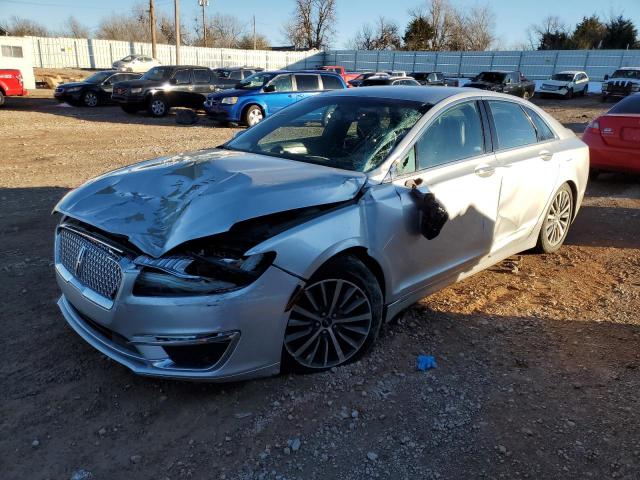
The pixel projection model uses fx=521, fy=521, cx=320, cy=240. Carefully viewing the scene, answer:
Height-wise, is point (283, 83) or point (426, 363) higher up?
point (283, 83)

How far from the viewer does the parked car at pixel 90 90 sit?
2069cm

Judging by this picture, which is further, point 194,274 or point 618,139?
point 618,139

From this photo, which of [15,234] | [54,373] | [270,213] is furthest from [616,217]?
[15,234]

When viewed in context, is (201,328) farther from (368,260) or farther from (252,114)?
(252,114)

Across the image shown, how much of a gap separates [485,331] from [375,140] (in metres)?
1.57

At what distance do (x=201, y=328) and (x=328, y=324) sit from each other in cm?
79

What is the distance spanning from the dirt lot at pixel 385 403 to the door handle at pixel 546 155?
1.13 meters

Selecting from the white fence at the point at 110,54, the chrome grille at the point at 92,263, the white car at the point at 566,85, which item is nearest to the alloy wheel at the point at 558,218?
the chrome grille at the point at 92,263

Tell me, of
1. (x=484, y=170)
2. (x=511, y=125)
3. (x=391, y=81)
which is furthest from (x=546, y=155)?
(x=391, y=81)

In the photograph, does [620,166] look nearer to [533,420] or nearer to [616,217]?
[616,217]

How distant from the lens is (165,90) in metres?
17.9

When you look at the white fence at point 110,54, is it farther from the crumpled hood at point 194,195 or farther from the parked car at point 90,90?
the crumpled hood at point 194,195

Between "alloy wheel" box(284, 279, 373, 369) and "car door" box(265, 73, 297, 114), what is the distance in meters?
12.7

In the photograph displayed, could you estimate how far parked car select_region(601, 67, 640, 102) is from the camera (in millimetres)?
26062
